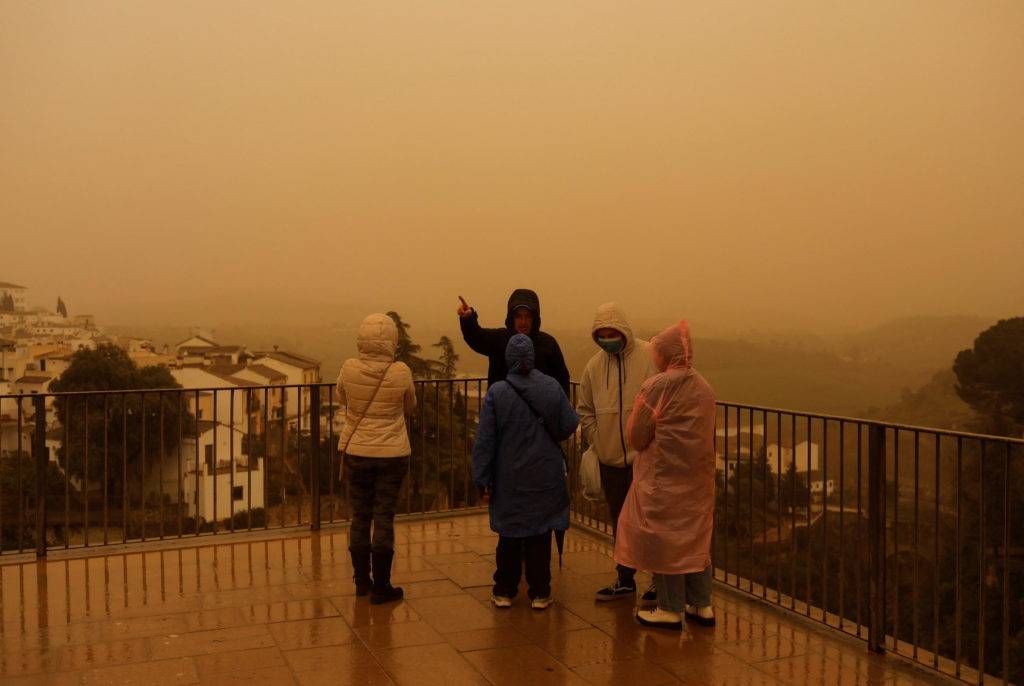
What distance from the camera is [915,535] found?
4.08 metres

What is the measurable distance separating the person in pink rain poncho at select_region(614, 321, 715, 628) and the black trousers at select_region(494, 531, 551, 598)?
1.96 feet

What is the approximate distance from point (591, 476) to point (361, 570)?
149 cm

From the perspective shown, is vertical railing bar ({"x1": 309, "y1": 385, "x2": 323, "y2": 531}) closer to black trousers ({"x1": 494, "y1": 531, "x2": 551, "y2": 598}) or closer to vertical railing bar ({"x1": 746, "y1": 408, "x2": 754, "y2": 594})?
black trousers ({"x1": 494, "y1": 531, "x2": 551, "y2": 598})

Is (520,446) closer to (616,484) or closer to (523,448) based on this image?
(523,448)

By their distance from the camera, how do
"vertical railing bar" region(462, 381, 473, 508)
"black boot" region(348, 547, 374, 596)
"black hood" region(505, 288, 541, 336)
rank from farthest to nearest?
"vertical railing bar" region(462, 381, 473, 508), "black hood" region(505, 288, 541, 336), "black boot" region(348, 547, 374, 596)

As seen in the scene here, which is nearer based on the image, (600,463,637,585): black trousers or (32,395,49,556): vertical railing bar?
(600,463,637,585): black trousers

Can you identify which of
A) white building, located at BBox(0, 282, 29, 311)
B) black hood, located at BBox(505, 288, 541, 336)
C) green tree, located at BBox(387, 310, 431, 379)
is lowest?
green tree, located at BBox(387, 310, 431, 379)

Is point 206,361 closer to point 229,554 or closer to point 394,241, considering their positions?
point 394,241

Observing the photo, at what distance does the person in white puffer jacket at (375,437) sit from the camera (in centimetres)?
516

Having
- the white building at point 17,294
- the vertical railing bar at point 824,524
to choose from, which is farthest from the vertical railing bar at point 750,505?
the white building at point 17,294

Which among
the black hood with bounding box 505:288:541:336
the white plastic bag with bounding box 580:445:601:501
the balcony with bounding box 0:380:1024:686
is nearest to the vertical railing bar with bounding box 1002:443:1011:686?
the balcony with bounding box 0:380:1024:686

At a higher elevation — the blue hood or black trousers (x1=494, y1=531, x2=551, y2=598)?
the blue hood

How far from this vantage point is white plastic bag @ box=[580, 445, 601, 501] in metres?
5.14

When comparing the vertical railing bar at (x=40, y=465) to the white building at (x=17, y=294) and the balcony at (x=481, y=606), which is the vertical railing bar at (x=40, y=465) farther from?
the white building at (x=17, y=294)
